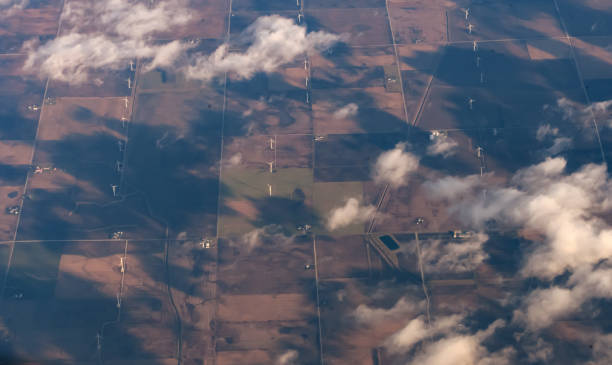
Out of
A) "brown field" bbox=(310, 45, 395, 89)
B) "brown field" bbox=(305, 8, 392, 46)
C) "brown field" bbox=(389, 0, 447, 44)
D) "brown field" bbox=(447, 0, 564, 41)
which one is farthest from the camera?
"brown field" bbox=(389, 0, 447, 44)

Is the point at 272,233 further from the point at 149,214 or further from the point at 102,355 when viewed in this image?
the point at 102,355

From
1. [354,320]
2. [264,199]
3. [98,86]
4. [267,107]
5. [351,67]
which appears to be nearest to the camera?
[354,320]

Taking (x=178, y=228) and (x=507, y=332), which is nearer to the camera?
(x=507, y=332)

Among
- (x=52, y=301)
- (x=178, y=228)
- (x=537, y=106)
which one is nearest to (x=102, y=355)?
(x=52, y=301)

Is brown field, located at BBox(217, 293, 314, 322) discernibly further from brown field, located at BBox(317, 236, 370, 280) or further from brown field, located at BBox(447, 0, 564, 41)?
brown field, located at BBox(447, 0, 564, 41)

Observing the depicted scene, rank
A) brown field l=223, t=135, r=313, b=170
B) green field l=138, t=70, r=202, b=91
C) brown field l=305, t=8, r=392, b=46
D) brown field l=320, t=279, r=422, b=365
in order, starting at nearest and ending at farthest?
brown field l=320, t=279, r=422, b=365, brown field l=223, t=135, r=313, b=170, green field l=138, t=70, r=202, b=91, brown field l=305, t=8, r=392, b=46

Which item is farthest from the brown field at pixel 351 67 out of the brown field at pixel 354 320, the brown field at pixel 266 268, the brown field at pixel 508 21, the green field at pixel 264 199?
the brown field at pixel 354 320

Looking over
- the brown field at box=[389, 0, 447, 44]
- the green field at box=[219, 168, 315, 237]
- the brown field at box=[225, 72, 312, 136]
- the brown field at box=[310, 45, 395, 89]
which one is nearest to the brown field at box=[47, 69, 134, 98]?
the brown field at box=[225, 72, 312, 136]

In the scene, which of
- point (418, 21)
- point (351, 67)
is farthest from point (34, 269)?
point (418, 21)

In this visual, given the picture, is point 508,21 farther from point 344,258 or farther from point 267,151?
point 344,258
